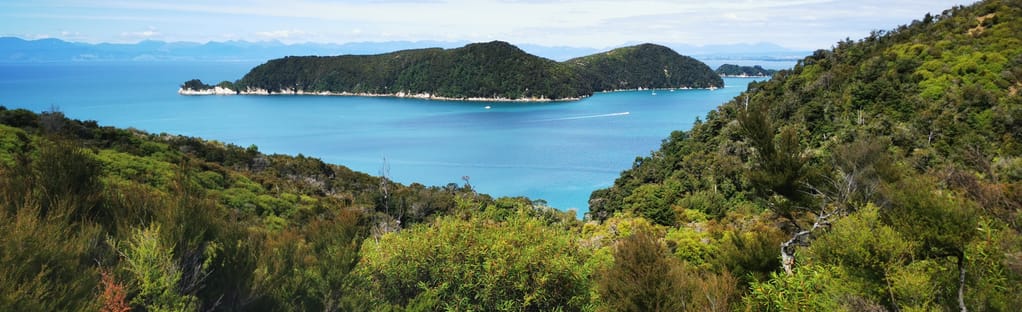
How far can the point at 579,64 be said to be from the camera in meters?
124

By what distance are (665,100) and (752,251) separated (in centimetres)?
8847

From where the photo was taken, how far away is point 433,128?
6134cm

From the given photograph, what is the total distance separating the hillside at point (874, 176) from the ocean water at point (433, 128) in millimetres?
9082

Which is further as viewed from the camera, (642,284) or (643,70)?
(643,70)

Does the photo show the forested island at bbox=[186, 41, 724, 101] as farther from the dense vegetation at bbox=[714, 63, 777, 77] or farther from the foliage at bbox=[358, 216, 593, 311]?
the foliage at bbox=[358, 216, 593, 311]

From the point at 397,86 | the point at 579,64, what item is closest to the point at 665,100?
the point at 579,64

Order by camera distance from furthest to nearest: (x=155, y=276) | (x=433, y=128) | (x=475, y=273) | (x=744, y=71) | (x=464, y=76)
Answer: (x=744, y=71) → (x=464, y=76) → (x=433, y=128) → (x=475, y=273) → (x=155, y=276)

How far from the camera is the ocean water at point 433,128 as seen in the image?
40.1 meters

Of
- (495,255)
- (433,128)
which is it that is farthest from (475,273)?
(433,128)

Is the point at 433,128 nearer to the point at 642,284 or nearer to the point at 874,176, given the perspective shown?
the point at 874,176

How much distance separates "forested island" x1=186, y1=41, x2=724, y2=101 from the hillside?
59.1 m

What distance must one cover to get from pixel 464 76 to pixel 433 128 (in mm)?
43925

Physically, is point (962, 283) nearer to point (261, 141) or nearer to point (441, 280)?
point (441, 280)

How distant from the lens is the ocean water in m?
40.1
